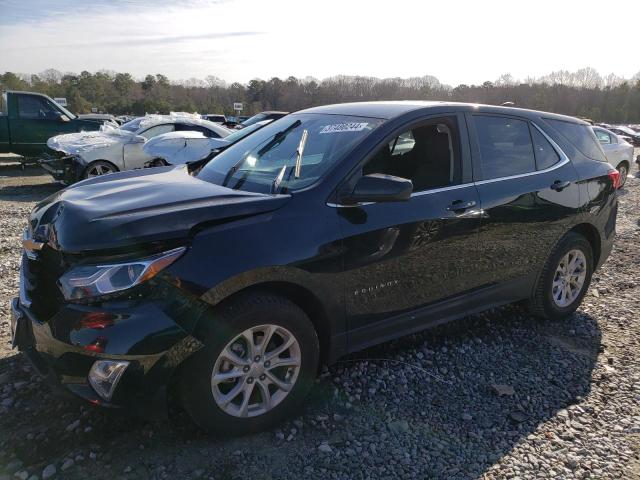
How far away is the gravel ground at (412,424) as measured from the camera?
261cm

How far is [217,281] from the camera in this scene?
8.21 feet

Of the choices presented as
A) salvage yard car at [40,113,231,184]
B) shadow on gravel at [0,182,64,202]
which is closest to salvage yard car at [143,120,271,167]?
salvage yard car at [40,113,231,184]

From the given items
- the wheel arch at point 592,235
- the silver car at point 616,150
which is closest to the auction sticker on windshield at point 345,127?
the wheel arch at point 592,235

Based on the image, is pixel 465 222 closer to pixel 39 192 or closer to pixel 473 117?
pixel 473 117

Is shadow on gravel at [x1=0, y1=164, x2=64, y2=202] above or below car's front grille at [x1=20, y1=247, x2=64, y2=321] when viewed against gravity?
below

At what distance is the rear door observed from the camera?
3.69 metres

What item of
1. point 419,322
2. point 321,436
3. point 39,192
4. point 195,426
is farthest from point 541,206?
point 39,192

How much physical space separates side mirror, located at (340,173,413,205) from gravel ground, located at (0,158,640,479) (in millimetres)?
1265

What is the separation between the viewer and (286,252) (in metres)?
2.71

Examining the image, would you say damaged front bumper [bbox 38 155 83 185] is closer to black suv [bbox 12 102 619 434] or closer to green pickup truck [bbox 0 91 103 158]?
green pickup truck [bbox 0 91 103 158]

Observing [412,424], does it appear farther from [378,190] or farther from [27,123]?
[27,123]

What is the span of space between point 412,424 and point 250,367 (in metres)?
1.03

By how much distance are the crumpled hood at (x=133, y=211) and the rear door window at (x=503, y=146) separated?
170cm

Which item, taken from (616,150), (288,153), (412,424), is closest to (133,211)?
(288,153)
